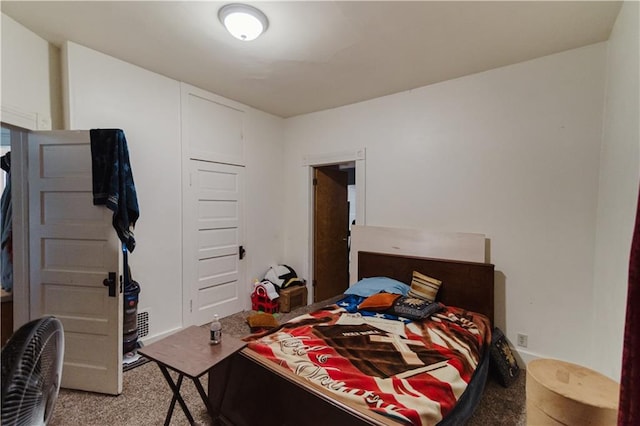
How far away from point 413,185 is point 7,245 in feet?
12.5

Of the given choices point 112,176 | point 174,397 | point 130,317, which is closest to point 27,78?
point 112,176

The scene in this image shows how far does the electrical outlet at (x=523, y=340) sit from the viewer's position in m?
2.66

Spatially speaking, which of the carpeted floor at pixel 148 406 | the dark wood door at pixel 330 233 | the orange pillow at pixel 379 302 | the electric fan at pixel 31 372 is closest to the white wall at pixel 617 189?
the carpeted floor at pixel 148 406

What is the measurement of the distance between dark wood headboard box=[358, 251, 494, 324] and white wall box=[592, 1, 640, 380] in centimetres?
75

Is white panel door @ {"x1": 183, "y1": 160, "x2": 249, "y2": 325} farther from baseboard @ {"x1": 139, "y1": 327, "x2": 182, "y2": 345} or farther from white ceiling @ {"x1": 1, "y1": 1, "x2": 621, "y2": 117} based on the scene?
white ceiling @ {"x1": 1, "y1": 1, "x2": 621, "y2": 117}

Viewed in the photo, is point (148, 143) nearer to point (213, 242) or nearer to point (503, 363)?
point (213, 242)

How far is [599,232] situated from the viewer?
7.48 ft

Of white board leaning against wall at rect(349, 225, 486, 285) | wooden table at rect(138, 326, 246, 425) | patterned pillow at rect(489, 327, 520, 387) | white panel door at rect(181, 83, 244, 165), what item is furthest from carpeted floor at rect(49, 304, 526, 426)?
white panel door at rect(181, 83, 244, 165)

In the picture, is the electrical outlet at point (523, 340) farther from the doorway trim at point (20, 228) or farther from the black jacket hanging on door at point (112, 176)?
the doorway trim at point (20, 228)

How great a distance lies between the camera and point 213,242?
354cm

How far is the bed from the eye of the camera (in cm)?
139

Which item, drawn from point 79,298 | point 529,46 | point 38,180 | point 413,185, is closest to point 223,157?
point 38,180

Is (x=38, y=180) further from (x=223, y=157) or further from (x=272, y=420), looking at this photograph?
(x=272, y=420)

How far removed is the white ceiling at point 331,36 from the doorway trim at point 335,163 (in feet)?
3.07
